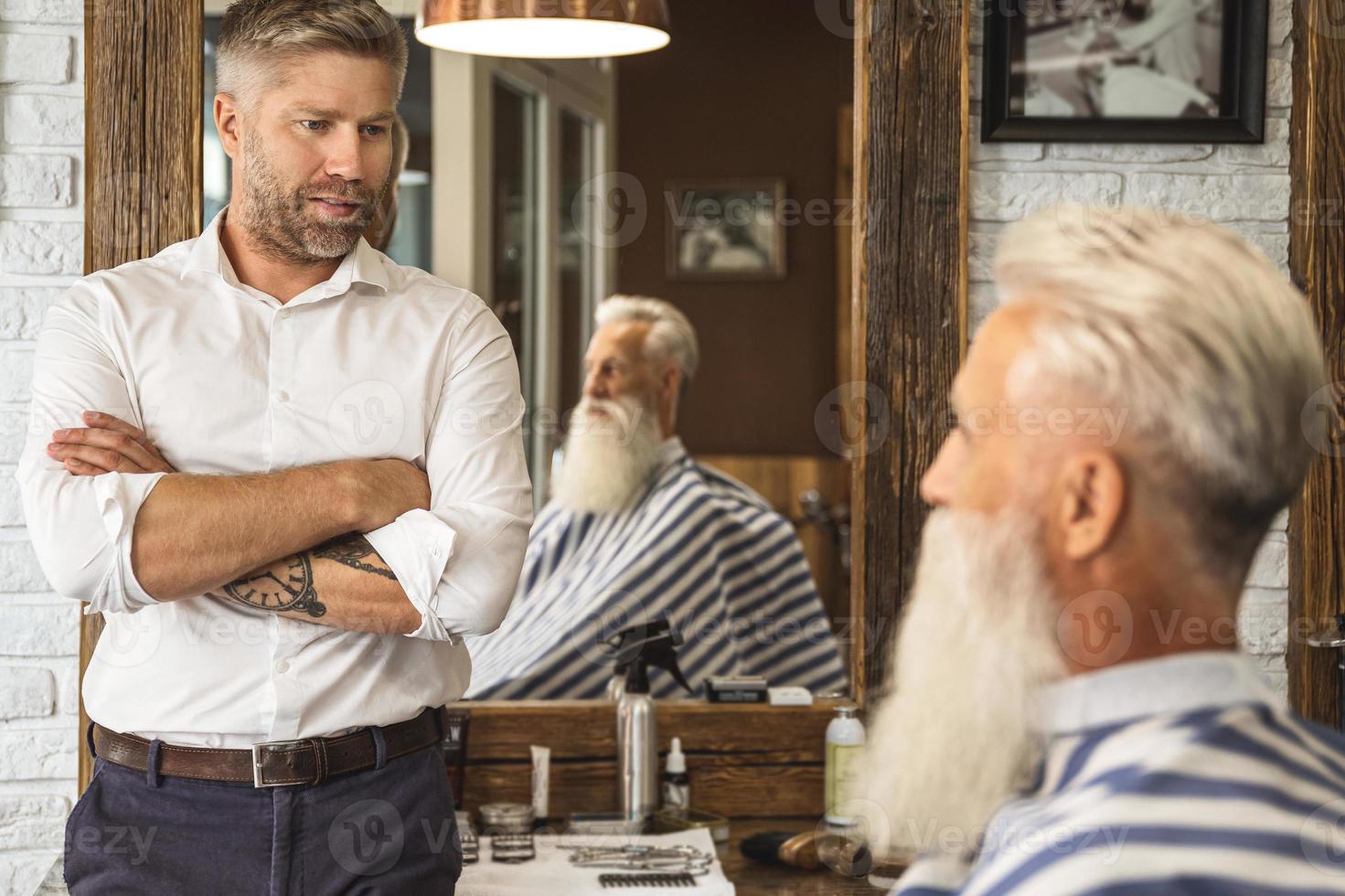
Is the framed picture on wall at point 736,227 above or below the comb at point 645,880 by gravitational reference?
above

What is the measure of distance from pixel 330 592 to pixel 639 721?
2.32 ft

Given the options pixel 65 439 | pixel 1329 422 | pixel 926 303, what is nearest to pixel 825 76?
pixel 926 303

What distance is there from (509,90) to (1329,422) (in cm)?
157

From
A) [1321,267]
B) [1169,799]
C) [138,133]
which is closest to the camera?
[1169,799]

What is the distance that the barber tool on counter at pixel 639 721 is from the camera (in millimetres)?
2162

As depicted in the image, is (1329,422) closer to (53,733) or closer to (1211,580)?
(1211,580)

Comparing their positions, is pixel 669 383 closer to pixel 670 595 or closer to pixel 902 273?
pixel 670 595

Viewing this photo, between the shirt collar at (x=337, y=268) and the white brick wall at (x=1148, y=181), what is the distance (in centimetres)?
100

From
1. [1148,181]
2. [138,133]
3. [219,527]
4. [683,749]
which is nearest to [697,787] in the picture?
[683,749]

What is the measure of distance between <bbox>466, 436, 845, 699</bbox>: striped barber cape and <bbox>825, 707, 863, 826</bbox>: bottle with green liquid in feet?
0.51

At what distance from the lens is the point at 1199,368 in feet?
2.77

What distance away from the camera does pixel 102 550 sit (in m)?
1.54

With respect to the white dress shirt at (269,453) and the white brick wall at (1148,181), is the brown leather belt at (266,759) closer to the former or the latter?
the white dress shirt at (269,453)

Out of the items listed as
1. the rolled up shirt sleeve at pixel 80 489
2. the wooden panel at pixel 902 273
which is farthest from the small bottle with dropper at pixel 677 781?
the rolled up shirt sleeve at pixel 80 489
